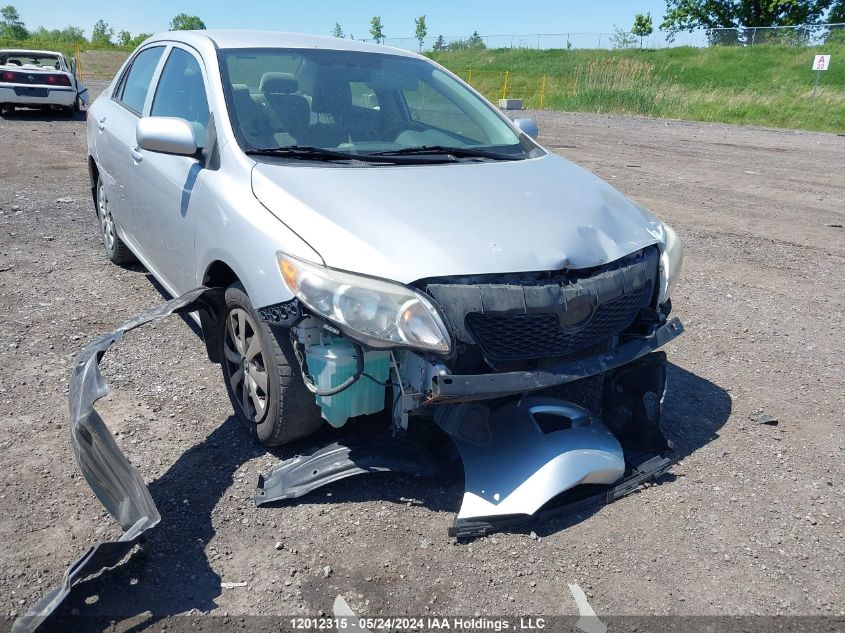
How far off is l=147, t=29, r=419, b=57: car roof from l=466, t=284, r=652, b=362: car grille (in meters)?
2.36

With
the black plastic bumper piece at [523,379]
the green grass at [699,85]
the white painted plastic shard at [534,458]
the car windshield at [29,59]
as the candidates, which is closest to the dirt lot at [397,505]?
the white painted plastic shard at [534,458]

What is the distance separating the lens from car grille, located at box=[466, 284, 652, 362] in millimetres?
2689

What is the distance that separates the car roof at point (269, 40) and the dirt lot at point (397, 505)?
178cm

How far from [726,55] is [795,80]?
23.2 feet

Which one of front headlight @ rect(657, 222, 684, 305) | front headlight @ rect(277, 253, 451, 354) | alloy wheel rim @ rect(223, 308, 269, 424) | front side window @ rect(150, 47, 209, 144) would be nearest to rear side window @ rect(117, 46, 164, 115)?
front side window @ rect(150, 47, 209, 144)

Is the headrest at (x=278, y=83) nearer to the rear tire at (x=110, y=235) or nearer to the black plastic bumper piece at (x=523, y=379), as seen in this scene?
the black plastic bumper piece at (x=523, y=379)

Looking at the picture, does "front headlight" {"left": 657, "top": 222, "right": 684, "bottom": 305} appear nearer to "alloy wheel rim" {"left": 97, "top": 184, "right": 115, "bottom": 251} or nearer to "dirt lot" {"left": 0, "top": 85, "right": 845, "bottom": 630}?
"dirt lot" {"left": 0, "top": 85, "right": 845, "bottom": 630}

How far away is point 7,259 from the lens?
19.3 feet

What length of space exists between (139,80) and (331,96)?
6.10ft

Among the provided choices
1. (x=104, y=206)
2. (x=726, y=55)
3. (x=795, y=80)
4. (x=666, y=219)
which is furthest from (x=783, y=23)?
(x=104, y=206)

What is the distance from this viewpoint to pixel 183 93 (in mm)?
4055

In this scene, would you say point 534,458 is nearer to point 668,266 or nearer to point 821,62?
point 668,266

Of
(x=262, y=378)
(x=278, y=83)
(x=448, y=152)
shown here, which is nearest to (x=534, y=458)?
(x=262, y=378)

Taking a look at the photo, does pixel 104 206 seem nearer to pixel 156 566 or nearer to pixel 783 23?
pixel 156 566
